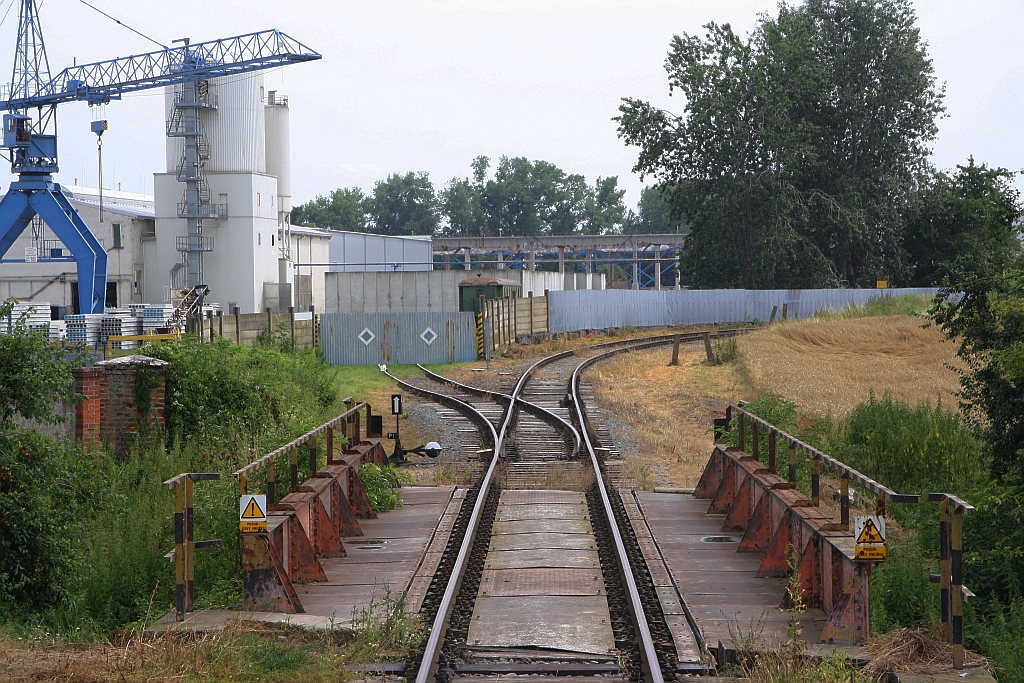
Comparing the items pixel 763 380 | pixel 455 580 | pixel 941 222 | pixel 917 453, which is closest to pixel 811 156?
pixel 941 222

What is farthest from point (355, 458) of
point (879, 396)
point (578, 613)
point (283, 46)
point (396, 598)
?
point (283, 46)

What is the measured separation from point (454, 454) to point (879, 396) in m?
10.6

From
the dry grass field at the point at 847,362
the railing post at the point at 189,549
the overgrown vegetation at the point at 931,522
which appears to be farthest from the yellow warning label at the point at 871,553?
the dry grass field at the point at 847,362

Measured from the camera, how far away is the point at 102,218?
50438 mm

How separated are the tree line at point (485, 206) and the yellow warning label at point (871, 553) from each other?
443 feet

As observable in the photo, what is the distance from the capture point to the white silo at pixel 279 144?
59.9 meters

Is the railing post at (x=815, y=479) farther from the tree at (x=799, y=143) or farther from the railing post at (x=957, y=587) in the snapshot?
the tree at (x=799, y=143)

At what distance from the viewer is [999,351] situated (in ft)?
33.6

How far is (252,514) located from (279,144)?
56.1 meters

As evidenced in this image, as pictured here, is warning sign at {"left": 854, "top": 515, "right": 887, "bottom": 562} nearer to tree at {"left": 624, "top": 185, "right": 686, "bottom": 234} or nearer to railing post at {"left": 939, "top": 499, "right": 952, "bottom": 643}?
railing post at {"left": 939, "top": 499, "right": 952, "bottom": 643}

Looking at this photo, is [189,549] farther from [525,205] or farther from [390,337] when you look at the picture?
[525,205]

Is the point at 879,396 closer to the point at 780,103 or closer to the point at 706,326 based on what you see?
the point at 706,326

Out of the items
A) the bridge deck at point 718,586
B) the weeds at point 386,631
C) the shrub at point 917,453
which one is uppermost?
the shrub at point 917,453

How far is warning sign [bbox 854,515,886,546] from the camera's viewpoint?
22.2 ft
